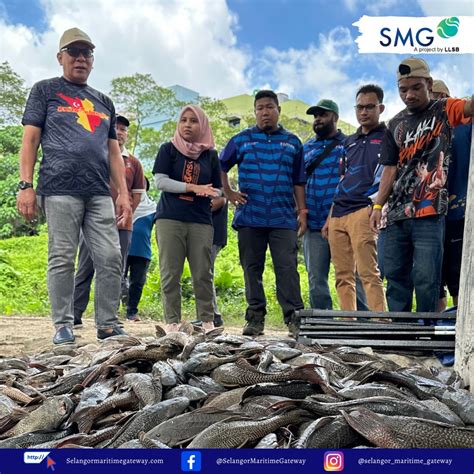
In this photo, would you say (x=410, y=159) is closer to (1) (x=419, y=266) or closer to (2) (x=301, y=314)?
(1) (x=419, y=266)

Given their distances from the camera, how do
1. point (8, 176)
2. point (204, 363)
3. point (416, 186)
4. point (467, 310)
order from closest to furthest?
point (204, 363)
point (467, 310)
point (416, 186)
point (8, 176)

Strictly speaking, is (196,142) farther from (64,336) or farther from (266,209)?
(64,336)

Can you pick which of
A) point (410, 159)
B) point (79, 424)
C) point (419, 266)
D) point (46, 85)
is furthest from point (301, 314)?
point (46, 85)

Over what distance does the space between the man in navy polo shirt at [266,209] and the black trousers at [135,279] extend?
1891 millimetres

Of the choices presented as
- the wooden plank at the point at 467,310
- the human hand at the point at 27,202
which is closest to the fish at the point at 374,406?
the wooden plank at the point at 467,310

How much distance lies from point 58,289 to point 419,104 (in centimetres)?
267

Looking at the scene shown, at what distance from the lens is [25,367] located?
3.85 m

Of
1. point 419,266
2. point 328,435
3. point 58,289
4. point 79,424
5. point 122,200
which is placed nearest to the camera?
point 328,435

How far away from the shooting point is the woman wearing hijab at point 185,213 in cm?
526

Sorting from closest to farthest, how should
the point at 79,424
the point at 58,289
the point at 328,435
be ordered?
1. the point at 328,435
2. the point at 79,424
3. the point at 58,289

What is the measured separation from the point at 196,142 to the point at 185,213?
2.07 feet

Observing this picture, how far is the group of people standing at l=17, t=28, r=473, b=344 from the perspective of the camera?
4.29 m

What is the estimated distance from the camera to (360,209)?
5098 millimetres

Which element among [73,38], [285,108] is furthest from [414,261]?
[285,108]
